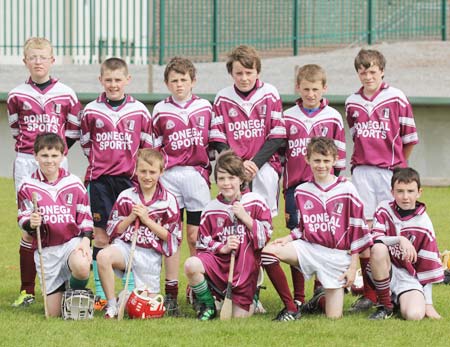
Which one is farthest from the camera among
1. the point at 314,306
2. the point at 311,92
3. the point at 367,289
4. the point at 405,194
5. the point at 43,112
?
the point at 43,112

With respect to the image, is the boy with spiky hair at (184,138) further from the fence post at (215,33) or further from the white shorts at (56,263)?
the fence post at (215,33)

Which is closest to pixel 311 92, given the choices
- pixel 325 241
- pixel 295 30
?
pixel 325 241

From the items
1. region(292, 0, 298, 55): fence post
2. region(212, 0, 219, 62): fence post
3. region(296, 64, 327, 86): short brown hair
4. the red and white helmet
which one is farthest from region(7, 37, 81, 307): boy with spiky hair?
region(292, 0, 298, 55): fence post

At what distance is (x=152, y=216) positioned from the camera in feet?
25.6

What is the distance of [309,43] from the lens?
2041cm

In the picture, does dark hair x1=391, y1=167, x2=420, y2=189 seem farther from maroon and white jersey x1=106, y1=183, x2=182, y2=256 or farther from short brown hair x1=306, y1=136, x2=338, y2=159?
maroon and white jersey x1=106, y1=183, x2=182, y2=256

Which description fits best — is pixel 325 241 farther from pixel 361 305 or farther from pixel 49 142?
pixel 49 142

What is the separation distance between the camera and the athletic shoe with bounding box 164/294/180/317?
25.7 ft

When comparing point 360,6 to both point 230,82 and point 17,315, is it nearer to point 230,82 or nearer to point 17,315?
point 230,82

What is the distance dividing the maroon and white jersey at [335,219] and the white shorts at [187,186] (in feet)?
2.92

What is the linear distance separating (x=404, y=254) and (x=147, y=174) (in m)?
1.66

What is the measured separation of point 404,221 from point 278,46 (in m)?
12.6

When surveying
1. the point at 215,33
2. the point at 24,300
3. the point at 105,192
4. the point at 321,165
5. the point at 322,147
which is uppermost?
the point at 215,33

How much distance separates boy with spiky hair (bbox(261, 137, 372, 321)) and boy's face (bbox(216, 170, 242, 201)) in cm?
40
